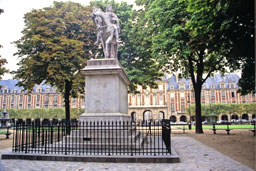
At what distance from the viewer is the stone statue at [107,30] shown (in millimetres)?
10477

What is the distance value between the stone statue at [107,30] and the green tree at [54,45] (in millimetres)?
7458

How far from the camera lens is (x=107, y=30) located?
10484 millimetres

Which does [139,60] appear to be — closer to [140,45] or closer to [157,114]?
[140,45]

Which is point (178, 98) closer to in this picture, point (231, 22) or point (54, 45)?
point (54, 45)

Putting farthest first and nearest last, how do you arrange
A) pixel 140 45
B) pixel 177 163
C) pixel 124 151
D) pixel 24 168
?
pixel 140 45
pixel 124 151
pixel 177 163
pixel 24 168

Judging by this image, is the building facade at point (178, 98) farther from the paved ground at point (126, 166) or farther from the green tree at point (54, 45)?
the paved ground at point (126, 166)

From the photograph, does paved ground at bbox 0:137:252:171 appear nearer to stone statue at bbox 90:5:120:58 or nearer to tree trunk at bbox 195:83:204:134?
stone statue at bbox 90:5:120:58

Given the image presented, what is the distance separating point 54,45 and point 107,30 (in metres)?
8.75

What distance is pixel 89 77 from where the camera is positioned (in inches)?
381

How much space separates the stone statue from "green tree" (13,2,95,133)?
7.46m

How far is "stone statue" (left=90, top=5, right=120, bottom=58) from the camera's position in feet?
34.4

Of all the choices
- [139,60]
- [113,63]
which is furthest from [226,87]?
[113,63]

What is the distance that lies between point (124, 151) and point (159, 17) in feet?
42.6

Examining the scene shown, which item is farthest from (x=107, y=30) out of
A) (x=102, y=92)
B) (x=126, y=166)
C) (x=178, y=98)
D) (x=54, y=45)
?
(x=178, y=98)
